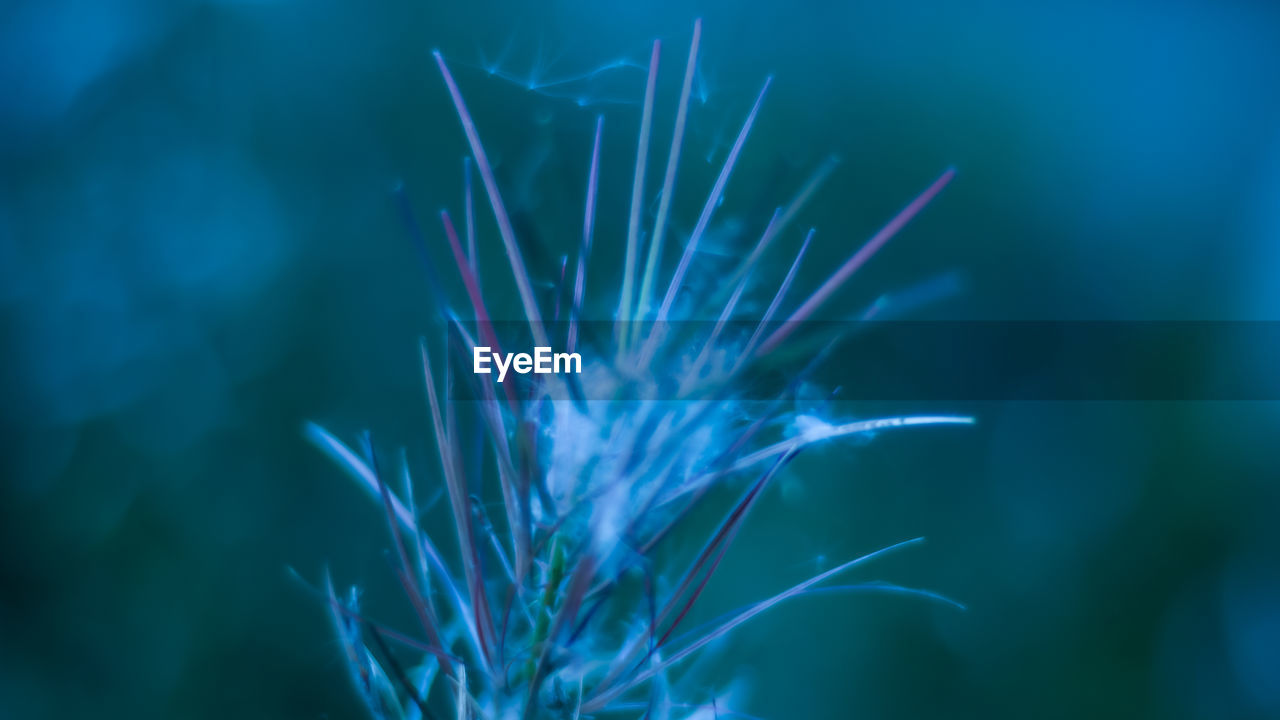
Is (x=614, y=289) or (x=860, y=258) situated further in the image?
(x=614, y=289)

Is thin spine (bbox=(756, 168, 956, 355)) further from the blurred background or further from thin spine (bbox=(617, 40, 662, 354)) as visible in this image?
the blurred background

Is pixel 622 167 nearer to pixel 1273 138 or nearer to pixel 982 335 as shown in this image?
pixel 982 335

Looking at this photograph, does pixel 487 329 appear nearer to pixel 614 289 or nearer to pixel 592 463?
pixel 592 463

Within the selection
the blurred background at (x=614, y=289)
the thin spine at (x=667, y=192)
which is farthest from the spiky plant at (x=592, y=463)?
the blurred background at (x=614, y=289)

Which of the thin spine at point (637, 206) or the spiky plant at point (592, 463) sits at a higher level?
the thin spine at point (637, 206)

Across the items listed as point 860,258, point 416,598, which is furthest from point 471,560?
point 860,258

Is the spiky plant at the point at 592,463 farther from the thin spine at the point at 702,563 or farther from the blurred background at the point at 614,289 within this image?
the blurred background at the point at 614,289

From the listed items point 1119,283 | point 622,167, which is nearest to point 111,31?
point 622,167

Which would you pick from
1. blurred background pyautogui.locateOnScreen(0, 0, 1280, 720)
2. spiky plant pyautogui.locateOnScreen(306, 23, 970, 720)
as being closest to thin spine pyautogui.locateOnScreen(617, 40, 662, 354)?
spiky plant pyautogui.locateOnScreen(306, 23, 970, 720)
